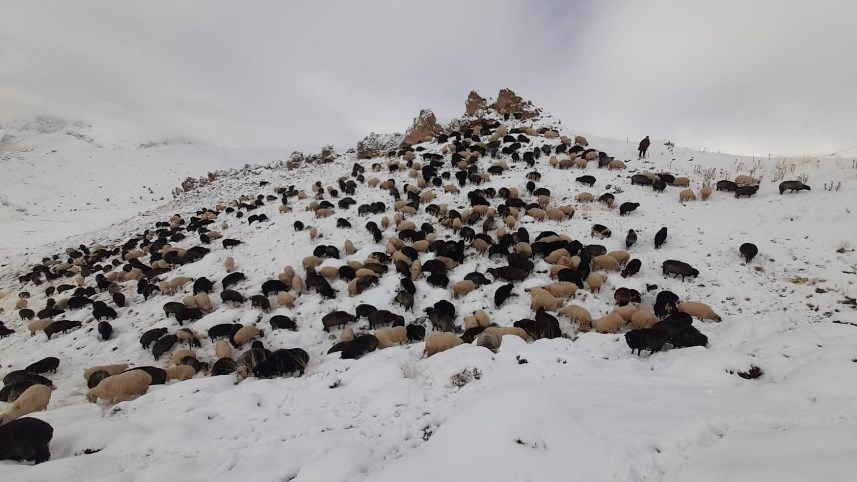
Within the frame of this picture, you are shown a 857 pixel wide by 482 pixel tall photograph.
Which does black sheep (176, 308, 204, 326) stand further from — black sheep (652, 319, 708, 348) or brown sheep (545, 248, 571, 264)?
black sheep (652, 319, 708, 348)

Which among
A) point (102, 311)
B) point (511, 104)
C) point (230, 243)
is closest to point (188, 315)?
point (102, 311)

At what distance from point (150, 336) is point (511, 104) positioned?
106 feet

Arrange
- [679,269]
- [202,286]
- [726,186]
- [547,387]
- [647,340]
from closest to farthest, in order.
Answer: [547,387] < [647,340] < [679,269] < [202,286] < [726,186]

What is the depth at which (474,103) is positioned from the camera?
36469mm

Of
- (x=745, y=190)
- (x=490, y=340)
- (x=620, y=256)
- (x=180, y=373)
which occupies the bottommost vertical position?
(x=180, y=373)

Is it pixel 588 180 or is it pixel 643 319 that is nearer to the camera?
pixel 643 319

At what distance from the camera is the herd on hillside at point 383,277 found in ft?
27.2

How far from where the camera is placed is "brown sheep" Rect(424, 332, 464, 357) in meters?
8.23

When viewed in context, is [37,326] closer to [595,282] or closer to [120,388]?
[120,388]

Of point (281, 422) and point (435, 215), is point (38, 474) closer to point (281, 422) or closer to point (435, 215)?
point (281, 422)

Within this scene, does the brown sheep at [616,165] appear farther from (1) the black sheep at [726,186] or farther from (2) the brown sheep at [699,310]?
(2) the brown sheep at [699,310]

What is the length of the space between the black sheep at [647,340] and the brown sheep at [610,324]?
1.24 meters

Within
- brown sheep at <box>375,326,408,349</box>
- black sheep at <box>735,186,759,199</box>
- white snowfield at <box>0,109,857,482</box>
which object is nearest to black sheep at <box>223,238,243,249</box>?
white snowfield at <box>0,109,857,482</box>

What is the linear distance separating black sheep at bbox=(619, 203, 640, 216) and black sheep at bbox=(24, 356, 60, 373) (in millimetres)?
19022
